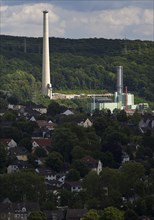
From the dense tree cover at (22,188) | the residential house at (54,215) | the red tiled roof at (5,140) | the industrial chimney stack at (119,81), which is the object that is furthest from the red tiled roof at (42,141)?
the industrial chimney stack at (119,81)

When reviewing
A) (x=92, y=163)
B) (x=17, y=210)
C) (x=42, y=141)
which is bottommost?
(x=17, y=210)

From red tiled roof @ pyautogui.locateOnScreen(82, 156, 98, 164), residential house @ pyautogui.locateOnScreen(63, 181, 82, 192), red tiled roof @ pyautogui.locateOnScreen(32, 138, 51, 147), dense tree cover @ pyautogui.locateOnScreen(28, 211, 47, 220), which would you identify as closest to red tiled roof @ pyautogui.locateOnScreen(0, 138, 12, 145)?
red tiled roof @ pyautogui.locateOnScreen(32, 138, 51, 147)

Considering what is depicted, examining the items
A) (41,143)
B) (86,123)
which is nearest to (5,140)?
(41,143)

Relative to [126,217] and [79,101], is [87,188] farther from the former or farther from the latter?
[79,101]

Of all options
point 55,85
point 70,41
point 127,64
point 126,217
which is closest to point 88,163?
point 126,217

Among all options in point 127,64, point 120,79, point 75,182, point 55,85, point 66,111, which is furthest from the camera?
point 127,64

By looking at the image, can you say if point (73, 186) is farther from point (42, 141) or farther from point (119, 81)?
point (119, 81)
